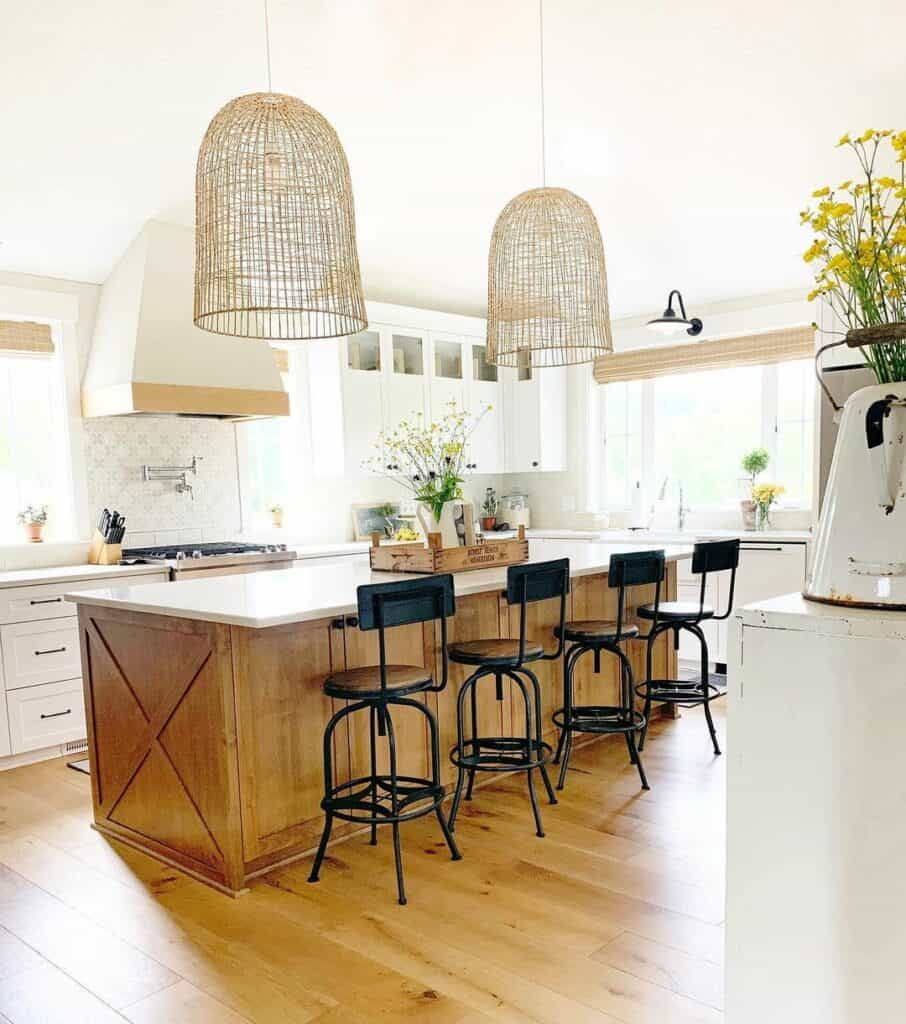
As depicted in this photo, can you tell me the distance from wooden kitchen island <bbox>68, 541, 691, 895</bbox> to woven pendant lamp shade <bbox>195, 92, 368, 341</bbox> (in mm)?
942

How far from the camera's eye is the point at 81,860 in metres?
3.16

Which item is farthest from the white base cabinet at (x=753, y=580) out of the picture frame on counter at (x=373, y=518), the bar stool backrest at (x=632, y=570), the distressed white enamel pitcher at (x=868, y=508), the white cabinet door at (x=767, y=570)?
the distressed white enamel pitcher at (x=868, y=508)

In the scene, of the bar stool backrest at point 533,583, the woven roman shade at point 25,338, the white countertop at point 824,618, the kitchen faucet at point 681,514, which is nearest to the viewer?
the white countertop at point 824,618

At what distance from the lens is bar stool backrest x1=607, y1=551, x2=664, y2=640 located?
3.74 metres

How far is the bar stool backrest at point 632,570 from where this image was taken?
3.74 m

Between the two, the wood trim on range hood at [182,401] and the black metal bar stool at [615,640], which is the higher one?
the wood trim on range hood at [182,401]

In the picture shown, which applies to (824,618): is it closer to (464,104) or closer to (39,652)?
(464,104)

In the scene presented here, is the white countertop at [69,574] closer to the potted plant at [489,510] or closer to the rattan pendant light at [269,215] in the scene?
the rattan pendant light at [269,215]

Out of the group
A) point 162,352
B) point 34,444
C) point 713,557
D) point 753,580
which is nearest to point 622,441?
point 753,580

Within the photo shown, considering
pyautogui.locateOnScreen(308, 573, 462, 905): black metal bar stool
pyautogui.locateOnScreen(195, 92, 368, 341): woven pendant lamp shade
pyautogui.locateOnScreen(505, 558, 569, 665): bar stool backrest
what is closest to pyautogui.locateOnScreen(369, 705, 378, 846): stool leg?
pyautogui.locateOnScreen(308, 573, 462, 905): black metal bar stool

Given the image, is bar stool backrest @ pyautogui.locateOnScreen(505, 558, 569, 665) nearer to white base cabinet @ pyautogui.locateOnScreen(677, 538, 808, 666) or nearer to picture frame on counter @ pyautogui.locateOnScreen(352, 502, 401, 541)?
white base cabinet @ pyautogui.locateOnScreen(677, 538, 808, 666)

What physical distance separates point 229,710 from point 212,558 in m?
2.12

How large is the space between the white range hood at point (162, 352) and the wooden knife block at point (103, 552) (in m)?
0.71

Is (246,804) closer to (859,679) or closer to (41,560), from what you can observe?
(859,679)
